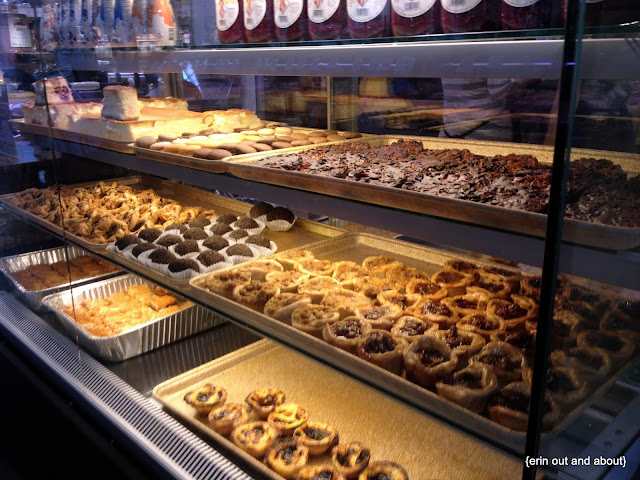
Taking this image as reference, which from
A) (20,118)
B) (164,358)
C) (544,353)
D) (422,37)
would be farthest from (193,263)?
(20,118)

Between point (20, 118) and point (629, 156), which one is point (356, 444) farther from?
point (20, 118)

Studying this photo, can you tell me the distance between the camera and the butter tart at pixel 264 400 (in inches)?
68.7

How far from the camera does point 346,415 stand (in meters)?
1.77

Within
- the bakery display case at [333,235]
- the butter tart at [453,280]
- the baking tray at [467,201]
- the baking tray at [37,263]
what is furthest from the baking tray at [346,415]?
the baking tray at [37,263]

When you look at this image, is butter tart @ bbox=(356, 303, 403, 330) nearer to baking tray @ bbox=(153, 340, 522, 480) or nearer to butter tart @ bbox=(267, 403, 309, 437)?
baking tray @ bbox=(153, 340, 522, 480)

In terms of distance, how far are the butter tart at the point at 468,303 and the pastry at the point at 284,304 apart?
41 centimetres

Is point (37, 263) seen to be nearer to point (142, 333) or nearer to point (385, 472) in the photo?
point (142, 333)

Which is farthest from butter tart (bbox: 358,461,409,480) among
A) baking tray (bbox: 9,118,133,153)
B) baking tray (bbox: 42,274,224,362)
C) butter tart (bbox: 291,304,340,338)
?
baking tray (bbox: 9,118,133,153)

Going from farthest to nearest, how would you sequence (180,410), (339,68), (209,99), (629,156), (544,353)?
(209,99), (180,410), (339,68), (629,156), (544,353)

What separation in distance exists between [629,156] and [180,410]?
1428 mm

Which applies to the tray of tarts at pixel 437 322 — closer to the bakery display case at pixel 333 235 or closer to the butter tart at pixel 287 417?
the bakery display case at pixel 333 235

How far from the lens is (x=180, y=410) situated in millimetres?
1815

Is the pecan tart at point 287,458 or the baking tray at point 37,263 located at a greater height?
the baking tray at point 37,263

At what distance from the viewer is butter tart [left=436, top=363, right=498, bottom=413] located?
3.84ft
